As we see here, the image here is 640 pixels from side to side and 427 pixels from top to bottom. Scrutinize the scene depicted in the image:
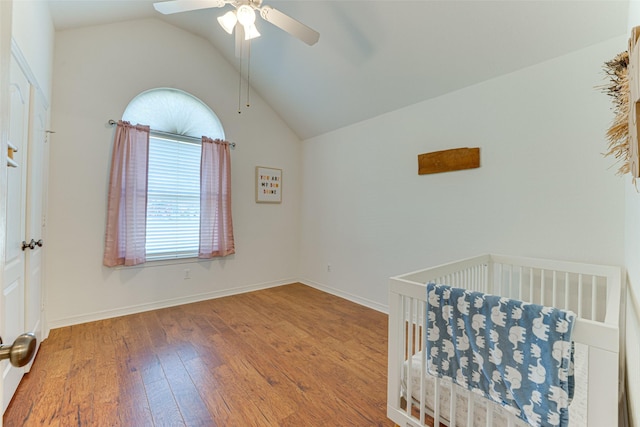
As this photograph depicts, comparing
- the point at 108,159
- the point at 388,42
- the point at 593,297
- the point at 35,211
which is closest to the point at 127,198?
the point at 108,159

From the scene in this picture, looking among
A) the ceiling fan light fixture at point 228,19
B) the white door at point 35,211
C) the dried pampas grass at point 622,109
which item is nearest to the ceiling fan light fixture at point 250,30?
the ceiling fan light fixture at point 228,19

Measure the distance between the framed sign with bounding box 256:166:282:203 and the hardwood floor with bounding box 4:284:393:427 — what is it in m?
1.76

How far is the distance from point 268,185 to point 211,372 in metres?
2.74

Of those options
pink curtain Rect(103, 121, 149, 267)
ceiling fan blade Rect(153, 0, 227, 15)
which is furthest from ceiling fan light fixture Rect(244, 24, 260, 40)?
pink curtain Rect(103, 121, 149, 267)

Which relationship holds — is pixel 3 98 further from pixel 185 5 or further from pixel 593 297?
pixel 593 297

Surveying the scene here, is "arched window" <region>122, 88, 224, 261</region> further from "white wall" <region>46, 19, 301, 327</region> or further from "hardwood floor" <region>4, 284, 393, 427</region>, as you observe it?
"hardwood floor" <region>4, 284, 393, 427</region>

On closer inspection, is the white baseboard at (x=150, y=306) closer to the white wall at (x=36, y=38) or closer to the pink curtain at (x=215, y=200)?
the pink curtain at (x=215, y=200)

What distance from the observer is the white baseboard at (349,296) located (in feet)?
10.8

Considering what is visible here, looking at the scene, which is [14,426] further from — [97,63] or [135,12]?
[135,12]

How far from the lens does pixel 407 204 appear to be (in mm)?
3055

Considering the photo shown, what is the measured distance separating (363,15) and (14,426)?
3.69 meters

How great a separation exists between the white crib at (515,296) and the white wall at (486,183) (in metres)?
0.19

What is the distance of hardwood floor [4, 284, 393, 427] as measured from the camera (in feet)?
5.30

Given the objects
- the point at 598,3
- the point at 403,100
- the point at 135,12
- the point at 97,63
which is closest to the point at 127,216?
the point at 97,63
